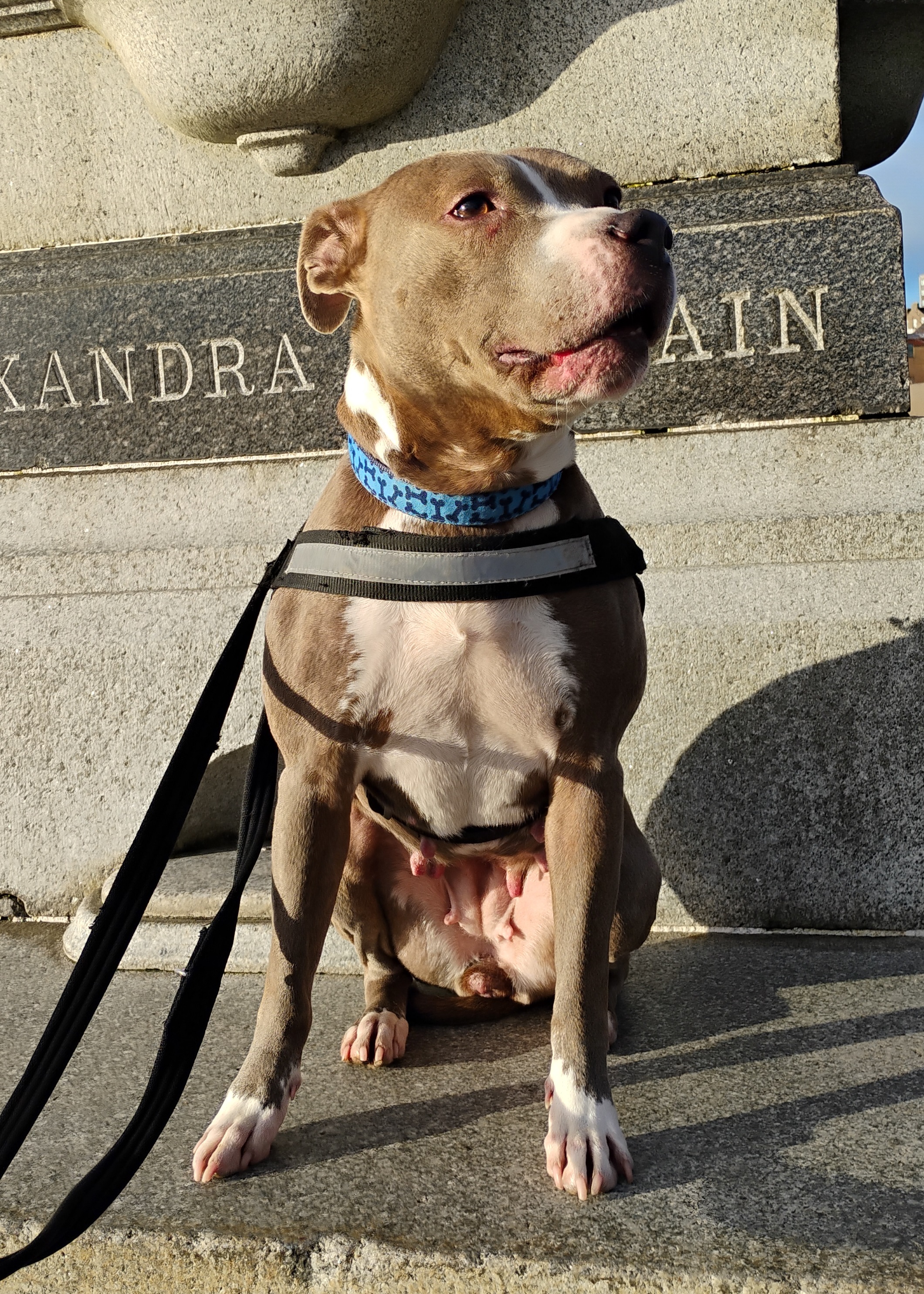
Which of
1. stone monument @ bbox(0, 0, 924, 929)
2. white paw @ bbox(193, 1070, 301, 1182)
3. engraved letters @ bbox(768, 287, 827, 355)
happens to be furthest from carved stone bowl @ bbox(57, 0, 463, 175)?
white paw @ bbox(193, 1070, 301, 1182)

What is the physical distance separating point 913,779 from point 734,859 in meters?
0.49

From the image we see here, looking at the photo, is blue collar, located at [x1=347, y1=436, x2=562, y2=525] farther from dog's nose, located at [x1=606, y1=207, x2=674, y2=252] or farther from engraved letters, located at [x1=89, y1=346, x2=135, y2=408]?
engraved letters, located at [x1=89, y1=346, x2=135, y2=408]

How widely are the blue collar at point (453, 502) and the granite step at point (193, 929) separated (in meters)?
1.29

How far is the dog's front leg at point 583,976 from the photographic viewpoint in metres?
1.80

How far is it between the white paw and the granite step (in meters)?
1.01

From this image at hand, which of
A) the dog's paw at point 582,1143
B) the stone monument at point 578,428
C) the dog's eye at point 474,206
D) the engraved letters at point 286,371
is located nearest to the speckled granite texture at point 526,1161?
the dog's paw at point 582,1143

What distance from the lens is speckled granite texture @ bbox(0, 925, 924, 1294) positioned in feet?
5.16

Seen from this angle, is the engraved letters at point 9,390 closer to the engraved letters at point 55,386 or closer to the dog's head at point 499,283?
the engraved letters at point 55,386

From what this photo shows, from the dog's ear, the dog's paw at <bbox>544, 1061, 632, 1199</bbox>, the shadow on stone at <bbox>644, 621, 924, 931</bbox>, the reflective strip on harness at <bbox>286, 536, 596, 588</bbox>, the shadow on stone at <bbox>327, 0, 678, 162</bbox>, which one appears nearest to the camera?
the dog's paw at <bbox>544, 1061, 632, 1199</bbox>

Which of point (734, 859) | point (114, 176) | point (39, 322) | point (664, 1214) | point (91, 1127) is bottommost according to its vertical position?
point (734, 859)

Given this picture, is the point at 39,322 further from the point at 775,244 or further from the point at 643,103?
the point at 775,244

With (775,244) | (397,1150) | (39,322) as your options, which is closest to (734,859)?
(397,1150)

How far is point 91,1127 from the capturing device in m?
2.08

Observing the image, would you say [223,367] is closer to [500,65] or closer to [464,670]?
[500,65]
